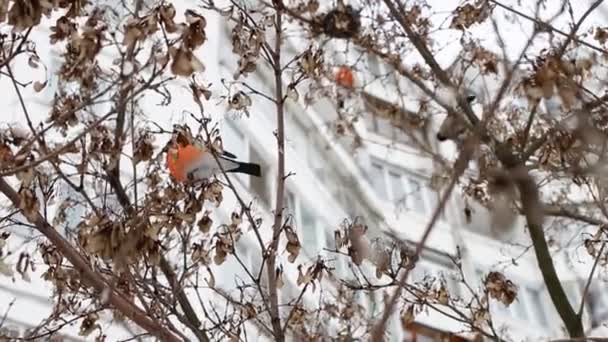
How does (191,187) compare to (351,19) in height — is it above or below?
below

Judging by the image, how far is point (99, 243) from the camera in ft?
8.64

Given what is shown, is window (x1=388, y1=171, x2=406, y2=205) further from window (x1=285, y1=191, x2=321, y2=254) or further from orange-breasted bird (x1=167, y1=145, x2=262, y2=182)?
orange-breasted bird (x1=167, y1=145, x2=262, y2=182)

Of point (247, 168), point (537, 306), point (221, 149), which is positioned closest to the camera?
point (221, 149)

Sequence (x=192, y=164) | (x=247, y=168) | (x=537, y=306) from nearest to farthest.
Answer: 1. (x=192, y=164)
2. (x=247, y=168)
3. (x=537, y=306)

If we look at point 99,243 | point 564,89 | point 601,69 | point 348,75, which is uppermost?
point 348,75

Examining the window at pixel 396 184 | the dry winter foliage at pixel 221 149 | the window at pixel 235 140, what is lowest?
the dry winter foliage at pixel 221 149

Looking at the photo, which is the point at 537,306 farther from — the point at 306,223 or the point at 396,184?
the point at 306,223

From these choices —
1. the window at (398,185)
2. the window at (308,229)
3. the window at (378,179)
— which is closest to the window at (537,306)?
the window at (398,185)

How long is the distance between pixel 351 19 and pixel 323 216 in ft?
24.4

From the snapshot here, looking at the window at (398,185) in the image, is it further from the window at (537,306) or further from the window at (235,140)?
the window at (235,140)

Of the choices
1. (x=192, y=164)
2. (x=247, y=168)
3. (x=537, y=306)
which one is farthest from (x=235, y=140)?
(x=537, y=306)

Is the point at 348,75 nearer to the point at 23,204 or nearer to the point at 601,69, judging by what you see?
the point at 601,69

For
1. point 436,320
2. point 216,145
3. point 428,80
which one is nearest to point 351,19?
point 428,80

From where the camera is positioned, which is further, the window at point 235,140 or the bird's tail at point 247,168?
the window at point 235,140
